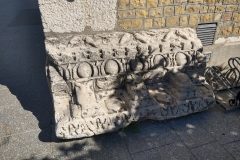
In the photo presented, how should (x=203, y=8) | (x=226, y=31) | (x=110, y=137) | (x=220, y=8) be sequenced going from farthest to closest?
(x=226, y=31)
(x=220, y=8)
(x=203, y=8)
(x=110, y=137)

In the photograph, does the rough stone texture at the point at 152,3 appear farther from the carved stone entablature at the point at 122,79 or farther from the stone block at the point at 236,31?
the stone block at the point at 236,31

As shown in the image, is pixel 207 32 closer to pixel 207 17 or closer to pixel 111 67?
pixel 207 17

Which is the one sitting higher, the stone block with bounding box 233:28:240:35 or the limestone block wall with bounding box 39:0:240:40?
the limestone block wall with bounding box 39:0:240:40

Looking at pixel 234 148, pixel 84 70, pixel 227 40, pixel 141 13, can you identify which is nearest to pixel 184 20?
pixel 141 13

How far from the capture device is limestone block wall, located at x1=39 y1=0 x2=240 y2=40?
2.91 m

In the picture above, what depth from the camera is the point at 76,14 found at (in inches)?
116

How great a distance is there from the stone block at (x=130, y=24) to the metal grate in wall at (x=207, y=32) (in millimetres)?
1195

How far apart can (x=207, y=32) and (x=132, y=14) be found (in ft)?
5.26

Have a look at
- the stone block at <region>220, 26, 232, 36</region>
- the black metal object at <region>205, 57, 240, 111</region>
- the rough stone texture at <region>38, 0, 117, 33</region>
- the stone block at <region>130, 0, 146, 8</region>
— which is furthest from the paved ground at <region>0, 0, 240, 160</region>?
the stone block at <region>130, 0, 146, 8</region>

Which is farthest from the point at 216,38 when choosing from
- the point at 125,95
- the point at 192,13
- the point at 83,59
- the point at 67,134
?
the point at 67,134

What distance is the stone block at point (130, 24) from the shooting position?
3264mm

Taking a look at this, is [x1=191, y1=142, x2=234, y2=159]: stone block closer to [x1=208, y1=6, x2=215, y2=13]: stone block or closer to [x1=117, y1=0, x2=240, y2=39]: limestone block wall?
[x1=117, y1=0, x2=240, y2=39]: limestone block wall

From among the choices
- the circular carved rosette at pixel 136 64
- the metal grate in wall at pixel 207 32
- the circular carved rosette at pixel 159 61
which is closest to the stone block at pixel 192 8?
the metal grate in wall at pixel 207 32

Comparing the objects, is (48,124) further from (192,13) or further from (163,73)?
(192,13)
